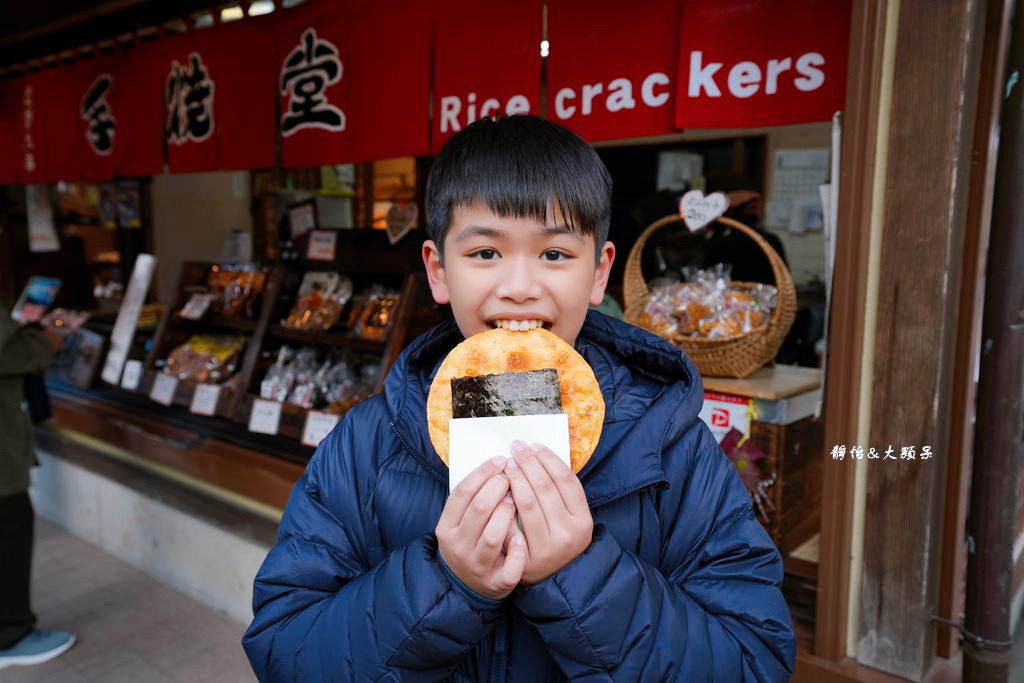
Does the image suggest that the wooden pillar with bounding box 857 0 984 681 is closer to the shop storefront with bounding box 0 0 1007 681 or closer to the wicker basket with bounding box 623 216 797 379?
the shop storefront with bounding box 0 0 1007 681

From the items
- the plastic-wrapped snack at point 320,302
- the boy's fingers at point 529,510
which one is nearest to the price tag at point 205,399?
the plastic-wrapped snack at point 320,302

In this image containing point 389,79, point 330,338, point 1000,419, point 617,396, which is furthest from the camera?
point 330,338

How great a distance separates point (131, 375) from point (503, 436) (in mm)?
4765

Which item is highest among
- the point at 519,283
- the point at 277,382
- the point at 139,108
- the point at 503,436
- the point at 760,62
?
the point at 139,108

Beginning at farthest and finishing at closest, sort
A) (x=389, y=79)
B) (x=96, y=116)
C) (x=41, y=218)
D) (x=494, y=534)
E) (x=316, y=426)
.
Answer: (x=41, y=218) → (x=96, y=116) → (x=316, y=426) → (x=389, y=79) → (x=494, y=534)

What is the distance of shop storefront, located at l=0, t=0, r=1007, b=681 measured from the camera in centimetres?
224

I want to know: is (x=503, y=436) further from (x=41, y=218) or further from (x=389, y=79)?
(x=41, y=218)

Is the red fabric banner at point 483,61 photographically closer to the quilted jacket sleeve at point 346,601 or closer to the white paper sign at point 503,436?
the quilted jacket sleeve at point 346,601

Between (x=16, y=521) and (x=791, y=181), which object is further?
(x=791, y=181)

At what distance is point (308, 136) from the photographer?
3975 millimetres

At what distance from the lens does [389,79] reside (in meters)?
3.59

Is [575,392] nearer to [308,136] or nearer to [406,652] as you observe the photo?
Answer: [406,652]

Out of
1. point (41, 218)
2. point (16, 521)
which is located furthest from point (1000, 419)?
point (41, 218)

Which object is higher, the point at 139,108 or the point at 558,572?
the point at 139,108
